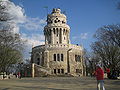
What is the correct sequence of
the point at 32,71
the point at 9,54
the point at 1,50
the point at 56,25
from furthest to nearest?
the point at 56,25 < the point at 32,71 < the point at 9,54 < the point at 1,50

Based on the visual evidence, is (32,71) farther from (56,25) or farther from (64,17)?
(64,17)

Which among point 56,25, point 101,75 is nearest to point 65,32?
point 56,25

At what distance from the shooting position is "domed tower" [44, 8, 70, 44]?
2596 inches

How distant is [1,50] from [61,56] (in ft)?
76.7

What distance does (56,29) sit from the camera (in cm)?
6606

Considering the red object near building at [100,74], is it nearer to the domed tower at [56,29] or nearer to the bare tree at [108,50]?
the bare tree at [108,50]

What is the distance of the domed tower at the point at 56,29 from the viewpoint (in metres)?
65.9

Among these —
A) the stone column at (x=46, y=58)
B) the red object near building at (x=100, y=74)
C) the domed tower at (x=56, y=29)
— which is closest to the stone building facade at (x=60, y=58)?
the stone column at (x=46, y=58)

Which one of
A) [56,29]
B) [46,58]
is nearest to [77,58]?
[46,58]

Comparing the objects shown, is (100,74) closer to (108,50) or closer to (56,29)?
(108,50)

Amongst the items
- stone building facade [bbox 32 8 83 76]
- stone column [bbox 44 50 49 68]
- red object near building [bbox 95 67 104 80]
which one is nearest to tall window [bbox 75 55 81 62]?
stone building facade [bbox 32 8 83 76]

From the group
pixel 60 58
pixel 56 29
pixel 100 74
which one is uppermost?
pixel 56 29

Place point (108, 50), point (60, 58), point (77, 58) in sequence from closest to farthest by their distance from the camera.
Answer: point (108, 50) → point (60, 58) → point (77, 58)

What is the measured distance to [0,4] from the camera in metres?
17.7
